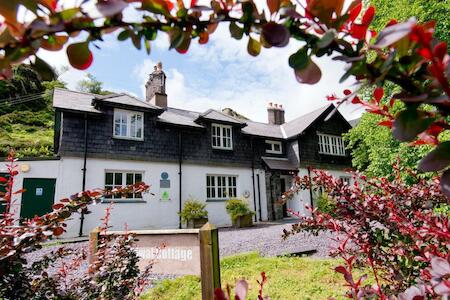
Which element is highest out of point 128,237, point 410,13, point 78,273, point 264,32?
point 410,13

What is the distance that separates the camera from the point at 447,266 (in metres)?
0.68

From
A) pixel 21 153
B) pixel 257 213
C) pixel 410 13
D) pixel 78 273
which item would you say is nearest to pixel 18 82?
pixel 21 153

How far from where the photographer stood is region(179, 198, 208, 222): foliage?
12.8 m

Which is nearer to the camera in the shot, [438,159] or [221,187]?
[438,159]

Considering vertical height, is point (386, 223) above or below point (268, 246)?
above

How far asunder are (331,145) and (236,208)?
31.4 ft

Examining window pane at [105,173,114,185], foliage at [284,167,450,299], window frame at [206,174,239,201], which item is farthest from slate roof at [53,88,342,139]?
foliage at [284,167,450,299]

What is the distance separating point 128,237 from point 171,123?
38.2ft

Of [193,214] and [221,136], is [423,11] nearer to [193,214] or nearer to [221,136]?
[221,136]

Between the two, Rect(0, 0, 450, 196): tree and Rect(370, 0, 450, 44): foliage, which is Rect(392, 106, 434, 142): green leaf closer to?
Rect(0, 0, 450, 196): tree

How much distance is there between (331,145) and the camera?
2005cm

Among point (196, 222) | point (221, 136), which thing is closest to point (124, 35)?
point (196, 222)

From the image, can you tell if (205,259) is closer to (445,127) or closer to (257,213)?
(445,127)

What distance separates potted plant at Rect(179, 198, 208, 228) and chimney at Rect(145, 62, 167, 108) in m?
5.83
